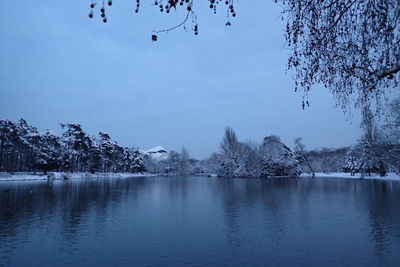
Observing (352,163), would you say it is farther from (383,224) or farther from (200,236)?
(200,236)

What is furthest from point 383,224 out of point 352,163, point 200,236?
point 352,163

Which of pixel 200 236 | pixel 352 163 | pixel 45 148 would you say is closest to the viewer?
pixel 200 236

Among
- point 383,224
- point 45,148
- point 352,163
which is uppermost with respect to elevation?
point 45,148

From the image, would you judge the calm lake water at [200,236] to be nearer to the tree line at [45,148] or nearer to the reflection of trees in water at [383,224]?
the reflection of trees in water at [383,224]

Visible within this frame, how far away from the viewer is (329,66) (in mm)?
4812

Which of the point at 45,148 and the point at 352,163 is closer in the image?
the point at 45,148

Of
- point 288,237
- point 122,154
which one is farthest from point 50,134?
point 288,237

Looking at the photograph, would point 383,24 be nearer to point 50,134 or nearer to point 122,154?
point 50,134

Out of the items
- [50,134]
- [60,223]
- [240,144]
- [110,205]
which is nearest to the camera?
[60,223]

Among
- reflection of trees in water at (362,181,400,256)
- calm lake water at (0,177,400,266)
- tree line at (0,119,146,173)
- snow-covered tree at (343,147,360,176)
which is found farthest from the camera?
snow-covered tree at (343,147,360,176)

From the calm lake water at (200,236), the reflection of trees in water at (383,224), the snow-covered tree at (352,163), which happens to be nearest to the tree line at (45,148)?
the calm lake water at (200,236)

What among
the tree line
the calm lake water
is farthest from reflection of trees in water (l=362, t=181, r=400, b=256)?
the tree line

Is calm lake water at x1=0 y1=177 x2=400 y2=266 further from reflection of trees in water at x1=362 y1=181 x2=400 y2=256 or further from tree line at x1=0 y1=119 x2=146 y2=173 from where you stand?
tree line at x1=0 y1=119 x2=146 y2=173

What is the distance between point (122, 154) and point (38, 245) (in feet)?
284
